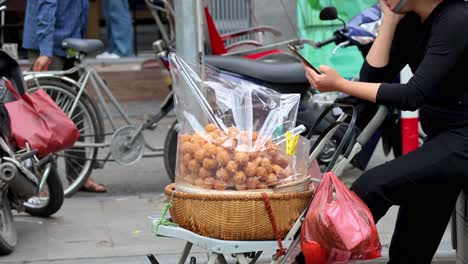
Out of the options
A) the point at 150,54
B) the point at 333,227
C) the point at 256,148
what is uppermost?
the point at 256,148

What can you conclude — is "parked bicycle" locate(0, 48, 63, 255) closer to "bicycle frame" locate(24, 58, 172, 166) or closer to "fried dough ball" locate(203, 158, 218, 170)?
"bicycle frame" locate(24, 58, 172, 166)

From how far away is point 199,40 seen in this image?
6551 mm

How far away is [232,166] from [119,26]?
8.36 meters

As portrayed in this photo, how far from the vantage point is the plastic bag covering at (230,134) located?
4004 mm

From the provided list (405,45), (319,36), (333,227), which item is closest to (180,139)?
(333,227)

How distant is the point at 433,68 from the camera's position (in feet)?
13.0

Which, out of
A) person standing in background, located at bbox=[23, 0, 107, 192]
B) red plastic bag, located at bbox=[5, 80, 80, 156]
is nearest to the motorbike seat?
person standing in background, located at bbox=[23, 0, 107, 192]

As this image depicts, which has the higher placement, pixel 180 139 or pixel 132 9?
pixel 180 139

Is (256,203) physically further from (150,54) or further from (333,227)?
(150,54)

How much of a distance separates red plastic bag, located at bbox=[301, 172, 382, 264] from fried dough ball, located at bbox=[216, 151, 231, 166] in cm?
38

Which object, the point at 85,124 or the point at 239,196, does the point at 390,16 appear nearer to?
the point at 239,196

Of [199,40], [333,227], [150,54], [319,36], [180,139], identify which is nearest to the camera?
[333,227]

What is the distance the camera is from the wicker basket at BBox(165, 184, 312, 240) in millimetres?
3932

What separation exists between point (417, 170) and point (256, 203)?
2.24ft
